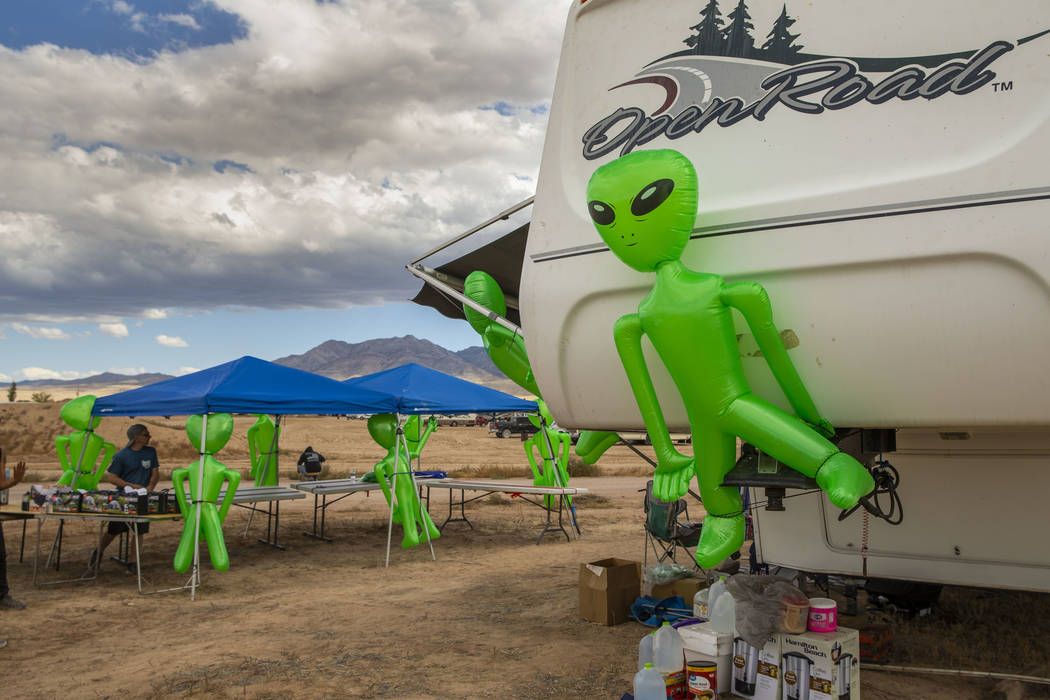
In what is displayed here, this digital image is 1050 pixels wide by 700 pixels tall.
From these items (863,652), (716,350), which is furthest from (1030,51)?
(863,652)

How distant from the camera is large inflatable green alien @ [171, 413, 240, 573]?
8258 mm

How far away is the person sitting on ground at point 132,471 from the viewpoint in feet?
29.3

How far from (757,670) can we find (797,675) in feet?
0.75

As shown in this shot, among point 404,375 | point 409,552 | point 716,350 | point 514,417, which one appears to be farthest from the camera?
point 514,417

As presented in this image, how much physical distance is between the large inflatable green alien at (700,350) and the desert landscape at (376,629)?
210cm

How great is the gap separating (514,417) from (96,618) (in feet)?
123

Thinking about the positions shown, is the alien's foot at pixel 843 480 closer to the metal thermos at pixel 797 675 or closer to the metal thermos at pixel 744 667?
the metal thermos at pixel 797 675

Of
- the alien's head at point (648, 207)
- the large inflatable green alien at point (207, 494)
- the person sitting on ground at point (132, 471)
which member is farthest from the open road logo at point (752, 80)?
the person sitting on ground at point (132, 471)

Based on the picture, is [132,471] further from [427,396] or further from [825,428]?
[825,428]

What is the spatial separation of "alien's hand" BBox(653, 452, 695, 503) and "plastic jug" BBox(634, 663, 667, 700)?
2.91 ft

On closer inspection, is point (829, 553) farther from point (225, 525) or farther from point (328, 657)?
point (225, 525)

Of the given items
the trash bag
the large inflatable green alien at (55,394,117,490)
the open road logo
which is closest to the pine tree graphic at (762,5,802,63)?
the open road logo

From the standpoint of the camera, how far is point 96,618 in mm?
6980

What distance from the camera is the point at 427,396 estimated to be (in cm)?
1013
